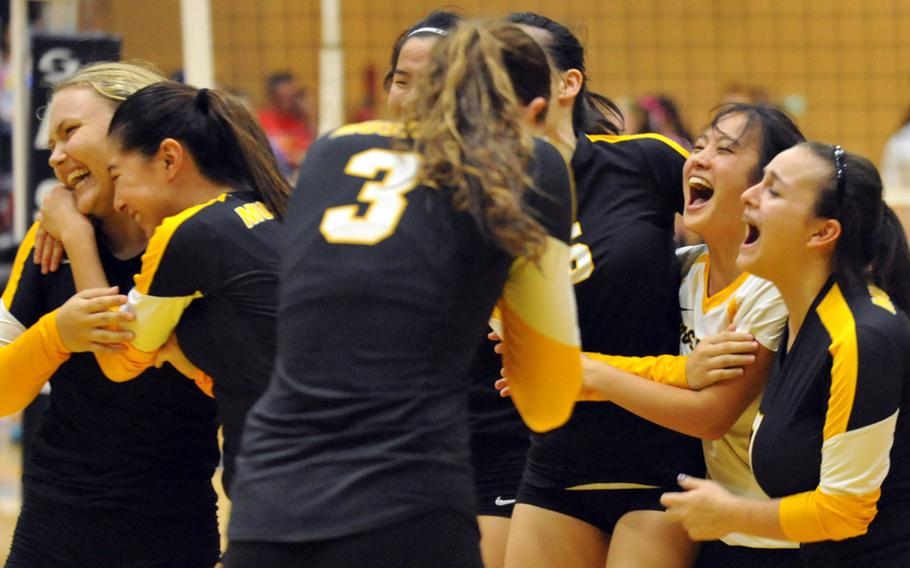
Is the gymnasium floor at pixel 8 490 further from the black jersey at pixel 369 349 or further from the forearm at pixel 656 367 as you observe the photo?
the black jersey at pixel 369 349

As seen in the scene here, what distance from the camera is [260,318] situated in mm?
2674

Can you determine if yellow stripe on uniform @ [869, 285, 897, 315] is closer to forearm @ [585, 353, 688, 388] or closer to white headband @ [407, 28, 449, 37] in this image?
forearm @ [585, 353, 688, 388]

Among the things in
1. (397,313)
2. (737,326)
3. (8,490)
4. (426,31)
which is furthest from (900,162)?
(397,313)

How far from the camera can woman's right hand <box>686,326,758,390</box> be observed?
8.79ft

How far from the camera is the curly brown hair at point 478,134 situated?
2.03m

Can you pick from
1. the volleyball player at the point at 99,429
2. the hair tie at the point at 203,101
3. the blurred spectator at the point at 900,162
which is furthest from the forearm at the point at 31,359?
the blurred spectator at the point at 900,162

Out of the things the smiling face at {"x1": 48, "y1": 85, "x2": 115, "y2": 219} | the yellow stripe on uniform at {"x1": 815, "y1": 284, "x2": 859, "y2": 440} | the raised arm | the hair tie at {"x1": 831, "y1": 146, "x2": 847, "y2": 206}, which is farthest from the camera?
the smiling face at {"x1": 48, "y1": 85, "x2": 115, "y2": 219}

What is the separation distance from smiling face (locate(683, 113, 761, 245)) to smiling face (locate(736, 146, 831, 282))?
0.70 ft

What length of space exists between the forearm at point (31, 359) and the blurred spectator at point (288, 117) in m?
6.31

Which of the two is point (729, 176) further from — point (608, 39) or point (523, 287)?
point (608, 39)

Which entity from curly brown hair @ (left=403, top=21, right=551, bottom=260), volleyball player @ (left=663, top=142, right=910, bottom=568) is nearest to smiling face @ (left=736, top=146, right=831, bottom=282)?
volleyball player @ (left=663, top=142, right=910, bottom=568)

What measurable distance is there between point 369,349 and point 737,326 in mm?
1017

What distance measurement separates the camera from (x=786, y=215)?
8.36 feet

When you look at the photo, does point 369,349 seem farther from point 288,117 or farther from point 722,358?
point 288,117
